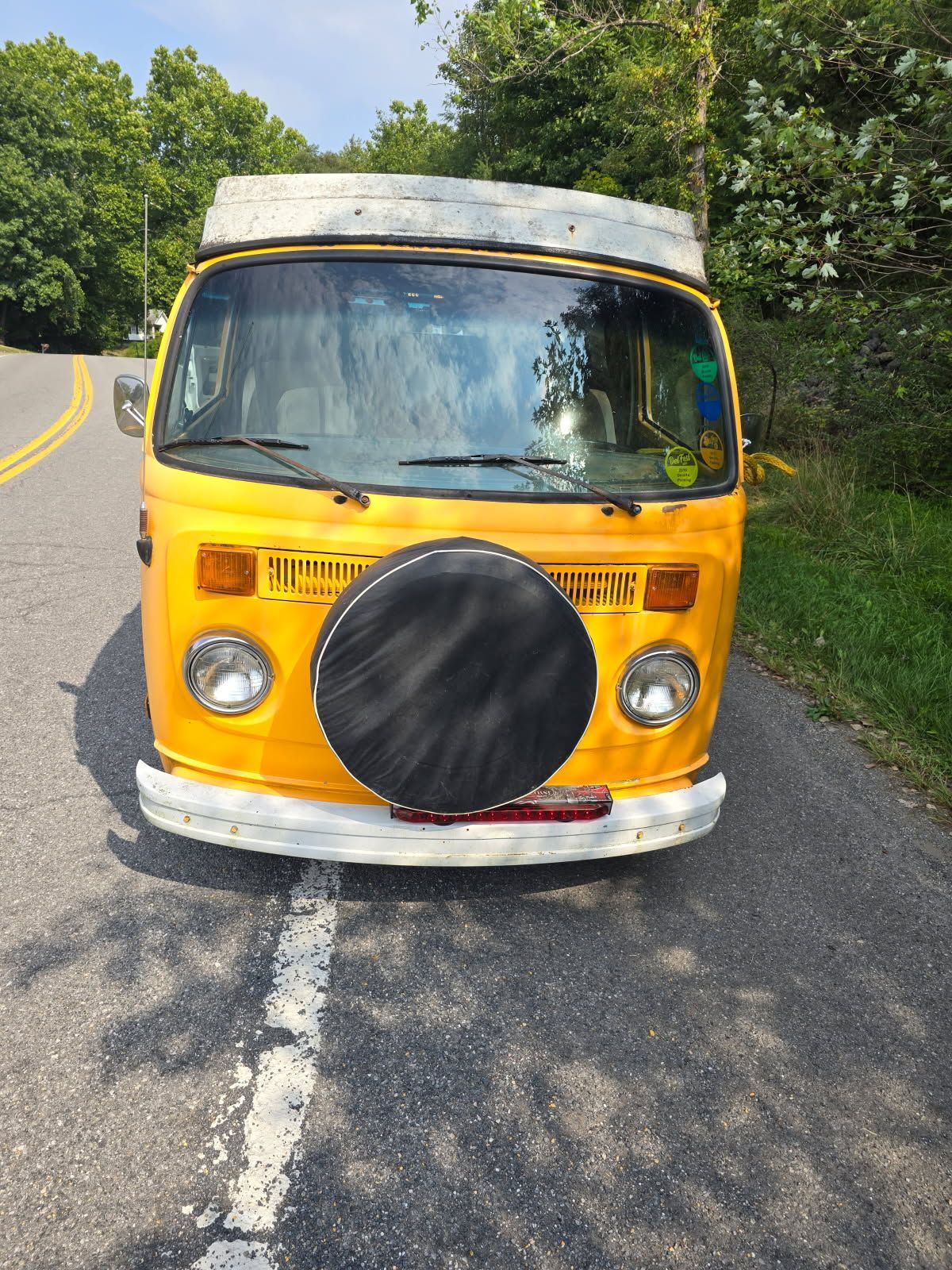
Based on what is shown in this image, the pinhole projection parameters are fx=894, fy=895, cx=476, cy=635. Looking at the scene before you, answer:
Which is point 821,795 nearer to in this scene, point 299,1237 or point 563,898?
point 563,898

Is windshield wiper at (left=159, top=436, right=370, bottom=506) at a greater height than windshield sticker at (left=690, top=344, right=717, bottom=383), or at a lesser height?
lesser

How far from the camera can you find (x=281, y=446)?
2.91m

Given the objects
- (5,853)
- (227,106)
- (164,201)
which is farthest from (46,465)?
(227,106)

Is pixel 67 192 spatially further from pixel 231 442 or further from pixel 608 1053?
pixel 608 1053

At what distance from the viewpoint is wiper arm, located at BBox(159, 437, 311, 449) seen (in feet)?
9.56

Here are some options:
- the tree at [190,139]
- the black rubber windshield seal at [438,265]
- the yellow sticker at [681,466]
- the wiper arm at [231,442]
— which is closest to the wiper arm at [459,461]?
the black rubber windshield seal at [438,265]

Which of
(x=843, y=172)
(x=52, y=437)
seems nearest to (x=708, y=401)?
(x=843, y=172)

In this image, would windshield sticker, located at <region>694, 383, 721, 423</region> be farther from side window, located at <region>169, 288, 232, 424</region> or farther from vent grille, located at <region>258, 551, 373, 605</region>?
side window, located at <region>169, 288, 232, 424</region>

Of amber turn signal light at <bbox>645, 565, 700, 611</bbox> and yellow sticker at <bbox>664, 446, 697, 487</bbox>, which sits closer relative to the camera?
amber turn signal light at <bbox>645, 565, 700, 611</bbox>

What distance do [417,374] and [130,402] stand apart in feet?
4.99

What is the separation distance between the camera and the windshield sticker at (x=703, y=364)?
132 inches

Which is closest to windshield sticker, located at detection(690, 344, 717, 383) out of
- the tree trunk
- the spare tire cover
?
the spare tire cover

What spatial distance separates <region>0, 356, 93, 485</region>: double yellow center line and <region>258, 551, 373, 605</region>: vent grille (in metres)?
8.76

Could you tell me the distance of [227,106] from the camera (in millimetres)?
65438
